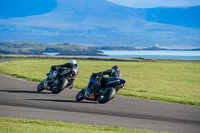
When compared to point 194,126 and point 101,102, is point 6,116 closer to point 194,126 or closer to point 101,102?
point 101,102

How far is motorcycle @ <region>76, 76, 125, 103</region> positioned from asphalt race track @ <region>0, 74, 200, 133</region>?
0.82 feet

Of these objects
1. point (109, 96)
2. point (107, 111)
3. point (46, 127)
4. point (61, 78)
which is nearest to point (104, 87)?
point (109, 96)

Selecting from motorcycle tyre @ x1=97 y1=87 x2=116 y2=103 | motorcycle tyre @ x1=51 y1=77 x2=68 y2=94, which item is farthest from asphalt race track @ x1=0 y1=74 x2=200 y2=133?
motorcycle tyre @ x1=51 y1=77 x2=68 y2=94

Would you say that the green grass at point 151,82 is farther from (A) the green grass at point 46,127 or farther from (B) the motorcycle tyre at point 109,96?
(A) the green grass at point 46,127

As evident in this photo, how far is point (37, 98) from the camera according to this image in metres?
16.7

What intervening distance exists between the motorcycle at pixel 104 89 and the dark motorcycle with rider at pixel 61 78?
1974 millimetres

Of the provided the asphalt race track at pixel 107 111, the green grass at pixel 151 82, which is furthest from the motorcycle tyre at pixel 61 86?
the green grass at pixel 151 82

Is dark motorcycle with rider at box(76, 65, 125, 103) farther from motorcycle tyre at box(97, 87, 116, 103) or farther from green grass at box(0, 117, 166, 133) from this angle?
green grass at box(0, 117, 166, 133)

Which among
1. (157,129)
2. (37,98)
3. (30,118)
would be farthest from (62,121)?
(37,98)

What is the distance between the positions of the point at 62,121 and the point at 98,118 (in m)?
1.37

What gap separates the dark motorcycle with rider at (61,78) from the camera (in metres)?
18.1

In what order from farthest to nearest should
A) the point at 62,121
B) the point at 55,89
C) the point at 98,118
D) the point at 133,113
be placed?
1. the point at 55,89
2. the point at 133,113
3. the point at 98,118
4. the point at 62,121

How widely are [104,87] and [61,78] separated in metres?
3.57

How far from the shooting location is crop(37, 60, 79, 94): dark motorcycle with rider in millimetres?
18078
